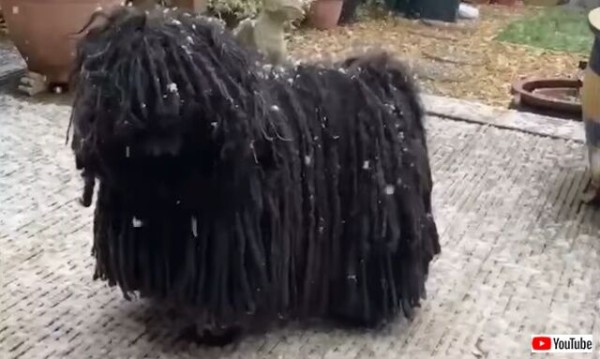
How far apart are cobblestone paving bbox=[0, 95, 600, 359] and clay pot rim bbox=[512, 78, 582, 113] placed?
1.12 feet

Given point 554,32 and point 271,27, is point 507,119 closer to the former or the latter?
point 271,27

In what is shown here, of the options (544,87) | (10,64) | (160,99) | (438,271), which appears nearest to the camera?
(160,99)

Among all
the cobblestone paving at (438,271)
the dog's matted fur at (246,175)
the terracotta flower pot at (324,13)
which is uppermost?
the dog's matted fur at (246,175)

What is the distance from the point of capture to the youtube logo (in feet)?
4.56

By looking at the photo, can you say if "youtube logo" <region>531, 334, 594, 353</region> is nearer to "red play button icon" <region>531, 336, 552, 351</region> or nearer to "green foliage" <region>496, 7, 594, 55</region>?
"red play button icon" <region>531, 336, 552, 351</region>

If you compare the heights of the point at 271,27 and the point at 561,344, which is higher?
the point at 271,27

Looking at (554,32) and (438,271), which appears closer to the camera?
(438,271)

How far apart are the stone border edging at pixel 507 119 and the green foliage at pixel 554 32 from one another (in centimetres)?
107

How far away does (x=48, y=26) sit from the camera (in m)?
2.48

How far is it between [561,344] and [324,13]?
8.01ft

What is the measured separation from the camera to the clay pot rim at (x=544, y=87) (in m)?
2.61

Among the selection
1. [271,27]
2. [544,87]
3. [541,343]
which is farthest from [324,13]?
[541,343]

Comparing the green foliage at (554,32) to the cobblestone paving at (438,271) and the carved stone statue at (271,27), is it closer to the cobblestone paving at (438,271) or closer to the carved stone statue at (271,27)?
the cobblestone paving at (438,271)

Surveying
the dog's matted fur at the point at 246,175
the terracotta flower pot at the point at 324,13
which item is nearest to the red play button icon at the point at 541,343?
the dog's matted fur at the point at 246,175
